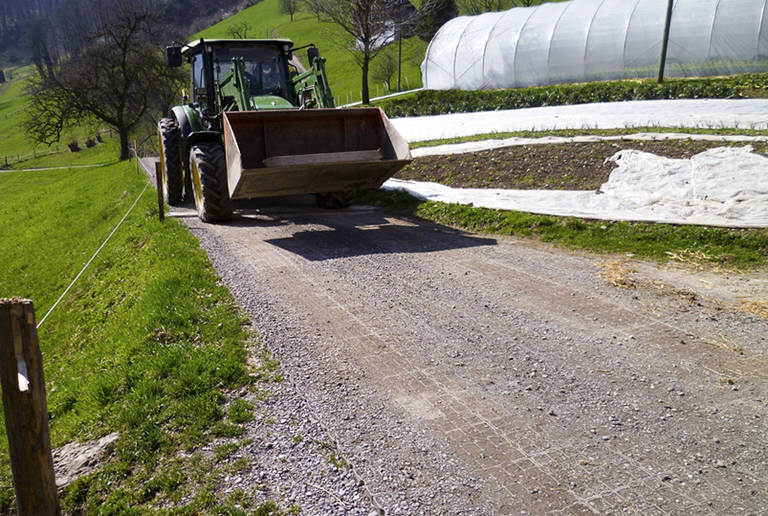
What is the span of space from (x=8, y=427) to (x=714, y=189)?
897 cm

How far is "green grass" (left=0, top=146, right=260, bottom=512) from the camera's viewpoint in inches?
151

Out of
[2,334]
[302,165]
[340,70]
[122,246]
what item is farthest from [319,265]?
[340,70]

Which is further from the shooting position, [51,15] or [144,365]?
[51,15]

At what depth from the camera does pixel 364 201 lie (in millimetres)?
11898

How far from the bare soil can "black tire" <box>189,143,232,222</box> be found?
4.43 m

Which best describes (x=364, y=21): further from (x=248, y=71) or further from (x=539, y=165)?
(x=539, y=165)

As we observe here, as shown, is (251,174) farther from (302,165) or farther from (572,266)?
(572,266)

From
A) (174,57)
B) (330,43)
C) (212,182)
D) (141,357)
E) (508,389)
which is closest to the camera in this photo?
(508,389)

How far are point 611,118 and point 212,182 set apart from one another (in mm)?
12170

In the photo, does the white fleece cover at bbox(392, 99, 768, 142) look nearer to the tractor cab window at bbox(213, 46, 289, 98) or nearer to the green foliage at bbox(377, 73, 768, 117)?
the green foliage at bbox(377, 73, 768, 117)

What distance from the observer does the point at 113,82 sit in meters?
35.2

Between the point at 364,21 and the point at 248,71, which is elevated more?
the point at 364,21

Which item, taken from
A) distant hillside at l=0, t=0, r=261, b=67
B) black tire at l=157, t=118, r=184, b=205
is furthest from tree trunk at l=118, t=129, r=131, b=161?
distant hillside at l=0, t=0, r=261, b=67

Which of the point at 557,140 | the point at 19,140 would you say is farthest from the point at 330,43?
the point at 557,140
